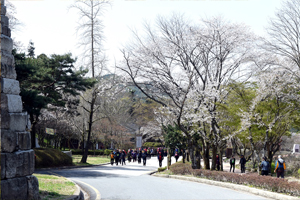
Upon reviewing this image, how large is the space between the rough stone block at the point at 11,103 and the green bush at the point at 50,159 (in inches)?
660

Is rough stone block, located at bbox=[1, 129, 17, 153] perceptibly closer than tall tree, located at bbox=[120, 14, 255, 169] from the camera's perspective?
Yes

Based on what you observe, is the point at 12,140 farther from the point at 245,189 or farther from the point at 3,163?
the point at 245,189

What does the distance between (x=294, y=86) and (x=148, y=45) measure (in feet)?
29.7

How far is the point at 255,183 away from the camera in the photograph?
13094 mm

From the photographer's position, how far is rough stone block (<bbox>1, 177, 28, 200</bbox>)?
756 cm

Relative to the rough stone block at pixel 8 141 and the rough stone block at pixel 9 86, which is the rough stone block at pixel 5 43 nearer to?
the rough stone block at pixel 9 86

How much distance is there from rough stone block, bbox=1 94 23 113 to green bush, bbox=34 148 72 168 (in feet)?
55.0

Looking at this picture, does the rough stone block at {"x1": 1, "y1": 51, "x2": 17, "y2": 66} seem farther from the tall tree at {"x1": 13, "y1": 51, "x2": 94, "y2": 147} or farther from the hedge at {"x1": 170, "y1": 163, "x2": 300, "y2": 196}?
the tall tree at {"x1": 13, "y1": 51, "x2": 94, "y2": 147}

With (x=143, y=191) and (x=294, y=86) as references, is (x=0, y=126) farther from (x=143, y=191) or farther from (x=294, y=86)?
(x=294, y=86)

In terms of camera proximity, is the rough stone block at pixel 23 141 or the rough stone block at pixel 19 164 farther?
the rough stone block at pixel 23 141

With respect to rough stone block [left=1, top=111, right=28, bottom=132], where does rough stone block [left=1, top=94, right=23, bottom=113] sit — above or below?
above

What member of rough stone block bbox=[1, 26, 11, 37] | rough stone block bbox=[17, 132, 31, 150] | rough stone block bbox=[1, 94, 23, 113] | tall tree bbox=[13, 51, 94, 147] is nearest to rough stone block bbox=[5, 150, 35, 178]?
rough stone block bbox=[17, 132, 31, 150]

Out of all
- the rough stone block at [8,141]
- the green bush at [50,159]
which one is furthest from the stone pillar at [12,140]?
the green bush at [50,159]

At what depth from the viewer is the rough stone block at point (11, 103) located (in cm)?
785
